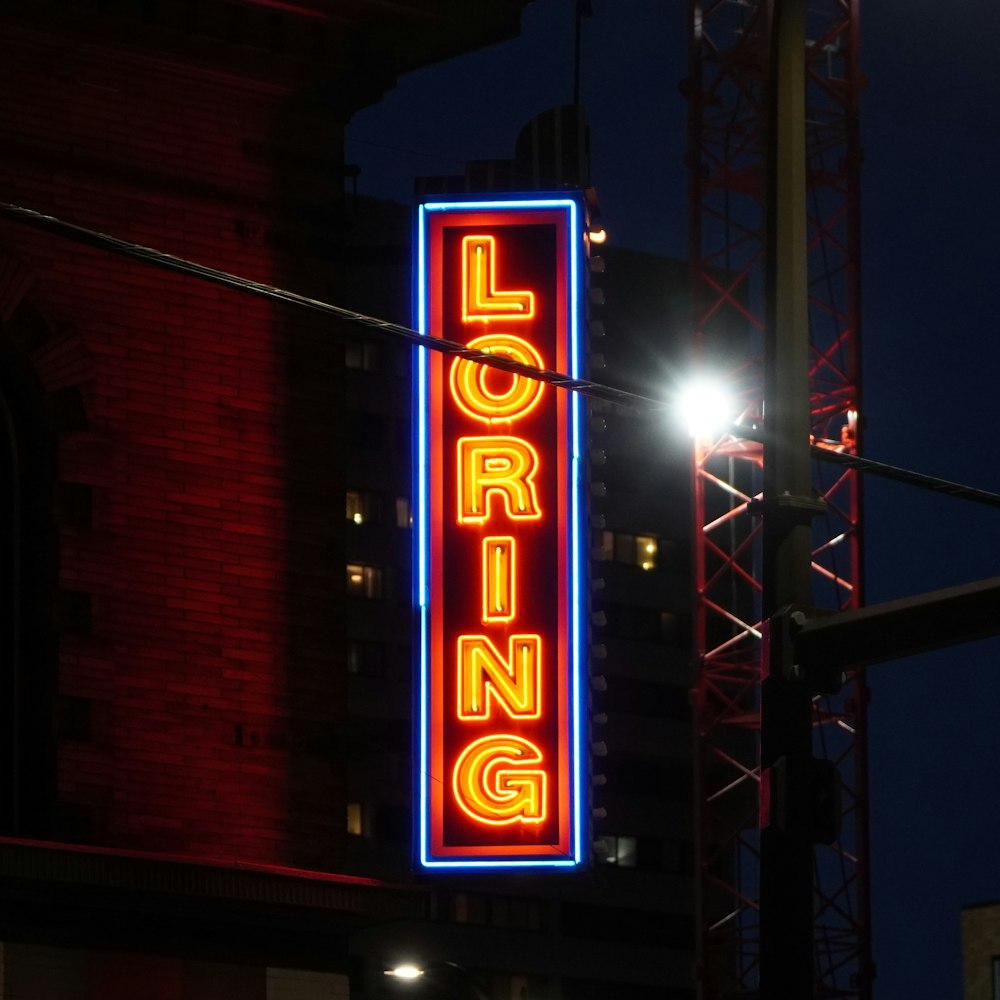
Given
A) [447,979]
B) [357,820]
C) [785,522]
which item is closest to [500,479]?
[447,979]

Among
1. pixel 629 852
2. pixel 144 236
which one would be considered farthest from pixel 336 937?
pixel 629 852

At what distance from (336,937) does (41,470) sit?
4.50 meters

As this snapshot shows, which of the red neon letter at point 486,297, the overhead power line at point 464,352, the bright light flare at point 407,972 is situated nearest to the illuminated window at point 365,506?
the bright light flare at point 407,972

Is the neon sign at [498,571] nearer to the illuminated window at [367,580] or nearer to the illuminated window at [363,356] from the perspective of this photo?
the illuminated window at [367,580]

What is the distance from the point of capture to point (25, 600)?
65.8 feet

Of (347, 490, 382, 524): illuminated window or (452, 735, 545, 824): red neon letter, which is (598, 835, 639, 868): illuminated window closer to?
(347, 490, 382, 524): illuminated window

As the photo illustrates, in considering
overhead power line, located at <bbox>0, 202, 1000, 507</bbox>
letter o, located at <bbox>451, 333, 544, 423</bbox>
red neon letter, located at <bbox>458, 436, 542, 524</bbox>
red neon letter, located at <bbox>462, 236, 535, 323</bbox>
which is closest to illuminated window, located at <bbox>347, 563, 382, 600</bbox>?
red neon letter, located at <bbox>462, 236, 535, 323</bbox>

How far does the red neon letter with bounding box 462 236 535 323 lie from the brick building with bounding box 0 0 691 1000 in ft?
4.30

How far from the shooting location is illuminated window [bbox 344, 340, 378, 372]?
301 ft

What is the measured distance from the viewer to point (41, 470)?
20.2 meters

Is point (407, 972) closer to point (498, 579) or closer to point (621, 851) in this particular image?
point (498, 579)

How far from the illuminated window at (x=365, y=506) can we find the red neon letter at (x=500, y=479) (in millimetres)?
67969

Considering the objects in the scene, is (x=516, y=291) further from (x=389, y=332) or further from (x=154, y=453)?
(x=389, y=332)

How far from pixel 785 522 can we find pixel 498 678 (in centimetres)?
A: 743
